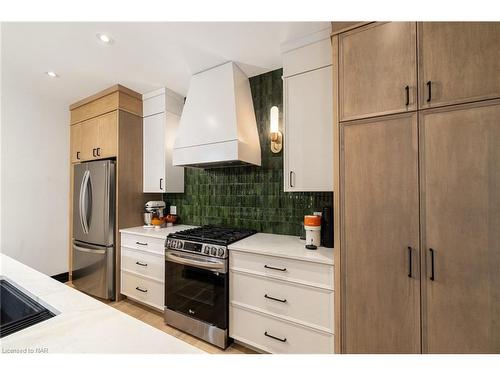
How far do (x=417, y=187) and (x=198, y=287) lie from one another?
5.61ft

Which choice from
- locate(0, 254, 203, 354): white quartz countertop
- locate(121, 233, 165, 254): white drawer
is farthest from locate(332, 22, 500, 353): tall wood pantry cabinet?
locate(121, 233, 165, 254): white drawer

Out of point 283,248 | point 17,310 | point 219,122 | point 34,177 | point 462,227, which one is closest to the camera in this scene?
point 17,310

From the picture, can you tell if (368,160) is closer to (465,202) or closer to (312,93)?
(465,202)

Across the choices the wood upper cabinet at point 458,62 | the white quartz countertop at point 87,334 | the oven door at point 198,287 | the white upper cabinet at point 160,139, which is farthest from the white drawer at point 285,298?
the white upper cabinet at point 160,139

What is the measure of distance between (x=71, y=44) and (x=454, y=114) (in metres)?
2.68

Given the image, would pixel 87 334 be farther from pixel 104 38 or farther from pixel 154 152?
pixel 154 152

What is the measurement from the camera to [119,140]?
244cm

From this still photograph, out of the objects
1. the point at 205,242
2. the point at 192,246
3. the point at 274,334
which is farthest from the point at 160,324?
the point at 274,334

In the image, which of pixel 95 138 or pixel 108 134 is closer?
pixel 108 134

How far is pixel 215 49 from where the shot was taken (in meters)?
1.80

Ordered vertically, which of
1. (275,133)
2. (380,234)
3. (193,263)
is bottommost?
(193,263)

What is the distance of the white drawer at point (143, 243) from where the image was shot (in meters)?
2.10

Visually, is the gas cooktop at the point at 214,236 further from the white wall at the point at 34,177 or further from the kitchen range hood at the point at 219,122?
the white wall at the point at 34,177

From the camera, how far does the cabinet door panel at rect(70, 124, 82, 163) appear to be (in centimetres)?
284
